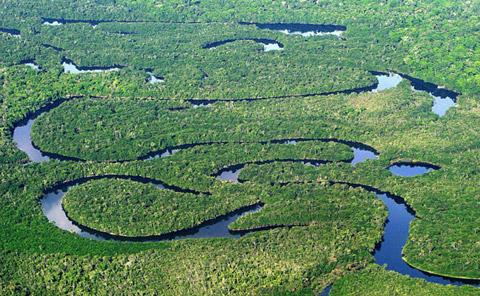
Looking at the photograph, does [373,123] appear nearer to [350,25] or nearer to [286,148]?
[286,148]

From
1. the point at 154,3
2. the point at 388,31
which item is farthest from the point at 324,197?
the point at 154,3

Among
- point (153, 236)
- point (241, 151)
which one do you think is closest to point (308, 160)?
point (241, 151)

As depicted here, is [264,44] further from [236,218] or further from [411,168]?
[236,218]

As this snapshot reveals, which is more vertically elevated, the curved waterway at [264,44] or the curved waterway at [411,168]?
the curved waterway at [264,44]

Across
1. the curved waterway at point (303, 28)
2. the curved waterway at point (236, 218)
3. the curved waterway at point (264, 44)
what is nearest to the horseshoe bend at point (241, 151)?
the curved waterway at point (236, 218)

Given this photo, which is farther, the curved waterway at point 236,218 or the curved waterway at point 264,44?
the curved waterway at point 264,44

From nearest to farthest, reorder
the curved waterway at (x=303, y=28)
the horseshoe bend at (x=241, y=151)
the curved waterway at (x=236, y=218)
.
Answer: the horseshoe bend at (x=241, y=151) < the curved waterway at (x=236, y=218) < the curved waterway at (x=303, y=28)

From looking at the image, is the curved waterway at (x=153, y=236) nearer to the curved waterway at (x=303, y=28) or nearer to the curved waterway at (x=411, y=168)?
the curved waterway at (x=411, y=168)

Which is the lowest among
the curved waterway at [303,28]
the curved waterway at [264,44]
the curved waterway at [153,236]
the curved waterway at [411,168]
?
the curved waterway at [153,236]

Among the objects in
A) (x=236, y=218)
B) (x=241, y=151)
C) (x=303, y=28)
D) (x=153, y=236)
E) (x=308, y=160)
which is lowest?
(x=153, y=236)

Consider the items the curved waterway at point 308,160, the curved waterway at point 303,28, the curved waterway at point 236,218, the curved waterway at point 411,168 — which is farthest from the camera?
the curved waterway at point 303,28
